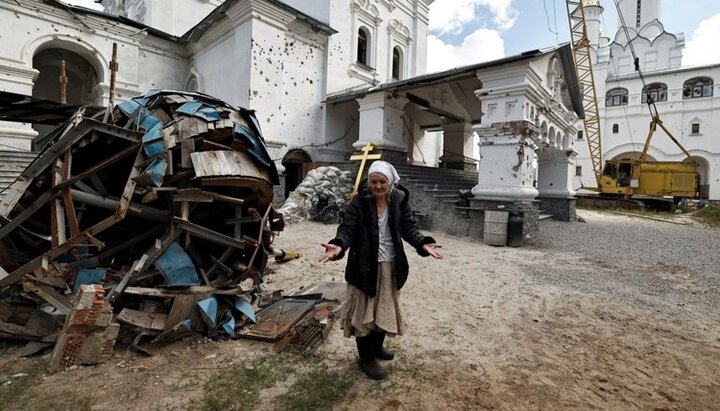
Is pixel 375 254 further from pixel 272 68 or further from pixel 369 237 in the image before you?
pixel 272 68

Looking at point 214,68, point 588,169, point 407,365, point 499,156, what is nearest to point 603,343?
point 407,365

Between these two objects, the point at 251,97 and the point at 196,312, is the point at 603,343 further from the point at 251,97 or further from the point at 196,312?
the point at 251,97

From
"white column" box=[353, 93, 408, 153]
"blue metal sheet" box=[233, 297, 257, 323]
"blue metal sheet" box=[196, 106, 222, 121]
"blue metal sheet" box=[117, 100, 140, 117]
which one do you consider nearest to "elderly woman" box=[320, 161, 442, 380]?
"blue metal sheet" box=[233, 297, 257, 323]

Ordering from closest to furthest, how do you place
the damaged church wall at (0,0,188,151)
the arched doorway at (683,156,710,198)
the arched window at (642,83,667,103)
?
the damaged church wall at (0,0,188,151)
the arched doorway at (683,156,710,198)
the arched window at (642,83,667,103)

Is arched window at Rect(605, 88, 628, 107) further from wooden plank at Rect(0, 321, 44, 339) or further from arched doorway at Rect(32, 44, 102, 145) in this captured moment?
wooden plank at Rect(0, 321, 44, 339)

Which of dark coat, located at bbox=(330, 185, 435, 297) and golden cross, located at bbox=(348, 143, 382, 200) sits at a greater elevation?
golden cross, located at bbox=(348, 143, 382, 200)

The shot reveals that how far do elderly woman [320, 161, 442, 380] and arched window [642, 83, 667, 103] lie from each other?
3740cm

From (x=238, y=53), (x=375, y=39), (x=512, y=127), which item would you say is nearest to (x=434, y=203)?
(x=512, y=127)

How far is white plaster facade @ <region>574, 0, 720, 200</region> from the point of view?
88.2 ft

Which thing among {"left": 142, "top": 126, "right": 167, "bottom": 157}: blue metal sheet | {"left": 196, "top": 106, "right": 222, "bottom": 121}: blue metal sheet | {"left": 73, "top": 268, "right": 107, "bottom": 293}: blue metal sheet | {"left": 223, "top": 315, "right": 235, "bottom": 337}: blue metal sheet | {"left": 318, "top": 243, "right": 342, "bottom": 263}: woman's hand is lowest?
{"left": 223, "top": 315, "right": 235, "bottom": 337}: blue metal sheet

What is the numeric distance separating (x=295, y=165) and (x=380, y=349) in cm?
1197

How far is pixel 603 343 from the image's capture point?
11.3 ft

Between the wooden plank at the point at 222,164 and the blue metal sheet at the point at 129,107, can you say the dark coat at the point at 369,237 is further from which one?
the blue metal sheet at the point at 129,107

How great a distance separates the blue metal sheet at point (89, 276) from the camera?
10.8ft
